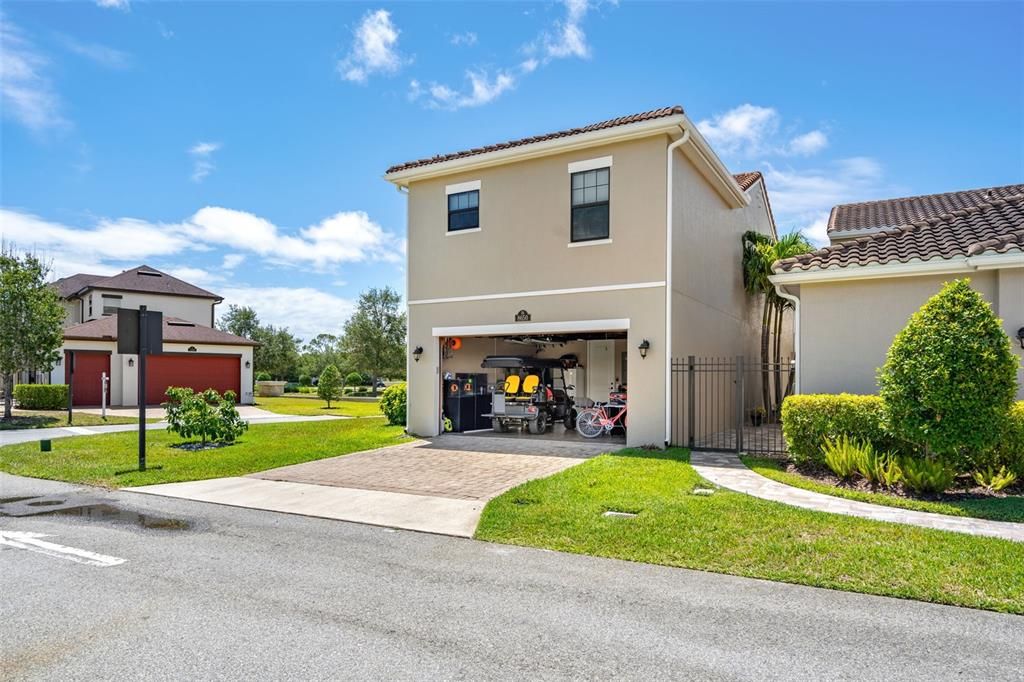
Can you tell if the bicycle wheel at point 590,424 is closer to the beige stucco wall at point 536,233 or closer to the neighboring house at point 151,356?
the beige stucco wall at point 536,233

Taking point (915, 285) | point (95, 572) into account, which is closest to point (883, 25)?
point (915, 285)

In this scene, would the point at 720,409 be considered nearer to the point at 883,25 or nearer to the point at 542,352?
the point at 542,352

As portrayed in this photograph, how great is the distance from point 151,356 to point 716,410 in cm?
2710

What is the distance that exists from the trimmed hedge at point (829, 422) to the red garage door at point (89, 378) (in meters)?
29.1

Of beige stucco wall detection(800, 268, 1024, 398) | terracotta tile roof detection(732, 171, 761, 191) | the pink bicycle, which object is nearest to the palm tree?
terracotta tile roof detection(732, 171, 761, 191)

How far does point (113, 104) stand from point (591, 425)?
1261 cm

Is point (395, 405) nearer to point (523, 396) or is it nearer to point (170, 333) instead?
point (523, 396)

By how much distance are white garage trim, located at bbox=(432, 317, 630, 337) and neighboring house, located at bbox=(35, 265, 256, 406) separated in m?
17.1

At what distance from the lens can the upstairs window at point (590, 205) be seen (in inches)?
514

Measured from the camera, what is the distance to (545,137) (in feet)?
43.5

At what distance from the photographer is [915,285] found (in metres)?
10.4

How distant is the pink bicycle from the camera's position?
14.3 m

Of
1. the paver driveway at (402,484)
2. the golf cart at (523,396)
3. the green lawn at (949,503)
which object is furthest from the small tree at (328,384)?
the green lawn at (949,503)

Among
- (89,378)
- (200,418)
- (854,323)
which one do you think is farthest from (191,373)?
(854,323)
